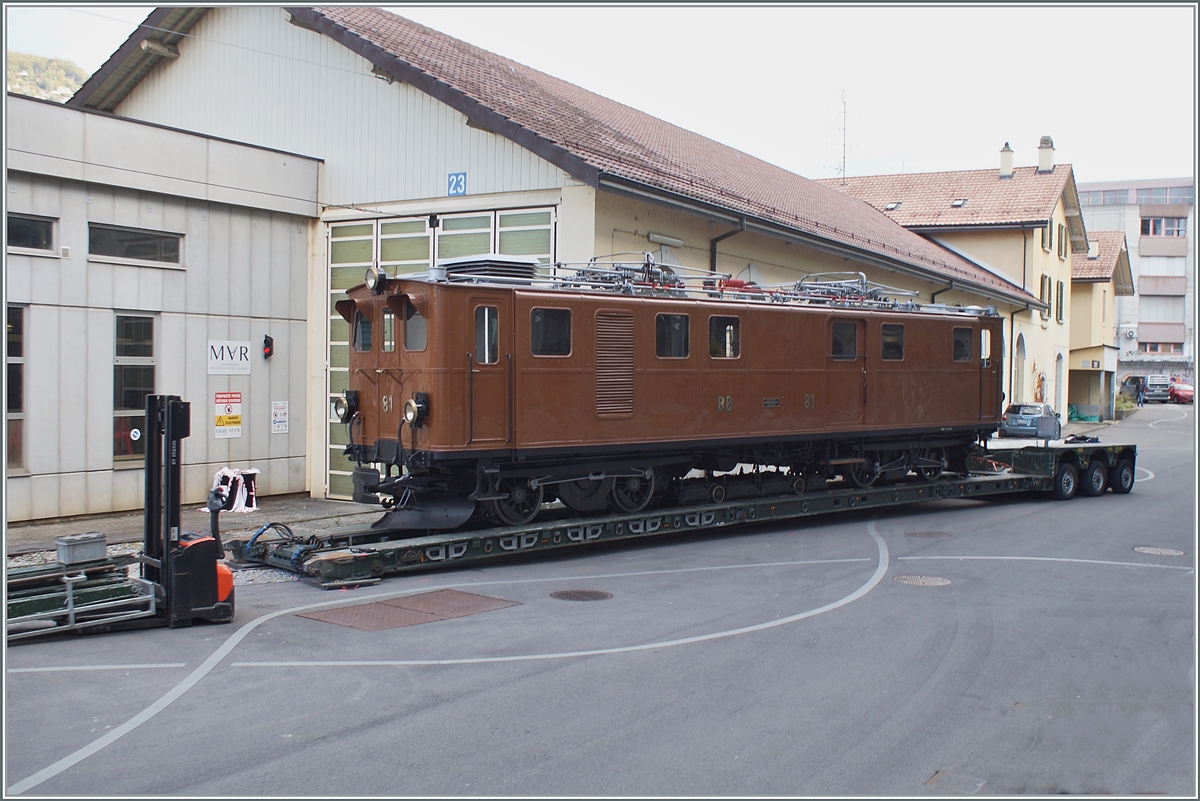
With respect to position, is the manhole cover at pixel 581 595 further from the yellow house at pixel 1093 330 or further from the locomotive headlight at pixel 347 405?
the yellow house at pixel 1093 330

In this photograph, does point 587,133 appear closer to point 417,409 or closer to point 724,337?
point 724,337

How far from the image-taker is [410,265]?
1794cm

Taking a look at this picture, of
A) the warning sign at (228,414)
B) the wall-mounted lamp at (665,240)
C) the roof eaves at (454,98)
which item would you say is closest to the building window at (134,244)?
the warning sign at (228,414)

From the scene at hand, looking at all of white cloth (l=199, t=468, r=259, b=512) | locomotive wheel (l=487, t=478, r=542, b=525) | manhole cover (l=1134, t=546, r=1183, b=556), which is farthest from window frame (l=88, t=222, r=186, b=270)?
manhole cover (l=1134, t=546, r=1183, b=556)

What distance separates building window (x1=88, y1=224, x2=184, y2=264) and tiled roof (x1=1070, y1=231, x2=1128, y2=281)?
155ft

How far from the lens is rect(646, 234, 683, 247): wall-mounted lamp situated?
1773 centimetres

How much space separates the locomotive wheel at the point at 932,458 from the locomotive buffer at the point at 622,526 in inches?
9.2

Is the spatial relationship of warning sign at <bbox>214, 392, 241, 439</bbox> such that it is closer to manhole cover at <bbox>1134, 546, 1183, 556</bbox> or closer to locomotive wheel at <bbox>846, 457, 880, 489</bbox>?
locomotive wheel at <bbox>846, 457, 880, 489</bbox>

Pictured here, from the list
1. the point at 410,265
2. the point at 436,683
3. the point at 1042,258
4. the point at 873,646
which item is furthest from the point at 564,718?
the point at 1042,258

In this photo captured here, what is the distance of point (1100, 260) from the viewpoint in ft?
182

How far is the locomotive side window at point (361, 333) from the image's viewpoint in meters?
13.2

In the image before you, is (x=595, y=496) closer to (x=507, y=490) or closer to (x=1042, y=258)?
(x=507, y=490)

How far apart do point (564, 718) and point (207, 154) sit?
1366 centimetres

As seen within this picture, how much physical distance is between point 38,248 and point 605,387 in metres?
8.78
